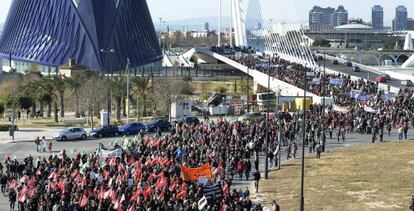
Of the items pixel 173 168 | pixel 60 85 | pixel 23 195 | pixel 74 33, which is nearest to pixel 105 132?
pixel 60 85

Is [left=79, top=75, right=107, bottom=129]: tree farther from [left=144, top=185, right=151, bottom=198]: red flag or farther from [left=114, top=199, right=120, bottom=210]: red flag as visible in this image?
[left=114, top=199, right=120, bottom=210]: red flag

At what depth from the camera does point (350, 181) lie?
28750 mm

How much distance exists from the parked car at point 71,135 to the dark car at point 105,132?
26.8 inches

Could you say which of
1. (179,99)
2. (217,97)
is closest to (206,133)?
(179,99)

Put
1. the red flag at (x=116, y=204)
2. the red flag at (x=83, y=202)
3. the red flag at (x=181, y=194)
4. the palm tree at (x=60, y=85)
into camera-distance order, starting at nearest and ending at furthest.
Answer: the red flag at (x=116, y=204)
the red flag at (x=83, y=202)
the red flag at (x=181, y=194)
the palm tree at (x=60, y=85)

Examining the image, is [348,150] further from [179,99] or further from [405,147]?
[179,99]

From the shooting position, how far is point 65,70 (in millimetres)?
74812

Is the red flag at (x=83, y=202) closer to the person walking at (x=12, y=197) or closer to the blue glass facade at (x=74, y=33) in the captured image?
the person walking at (x=12, y=197)

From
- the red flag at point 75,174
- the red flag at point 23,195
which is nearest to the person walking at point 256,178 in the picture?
the red flag at point 75,174

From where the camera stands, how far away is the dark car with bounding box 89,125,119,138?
44500mm

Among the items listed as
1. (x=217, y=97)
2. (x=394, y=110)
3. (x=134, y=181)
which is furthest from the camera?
(x=217, y=97)

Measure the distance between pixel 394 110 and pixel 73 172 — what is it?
23641 millimetres

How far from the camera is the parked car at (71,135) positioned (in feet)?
142

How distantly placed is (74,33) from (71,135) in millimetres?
42899
